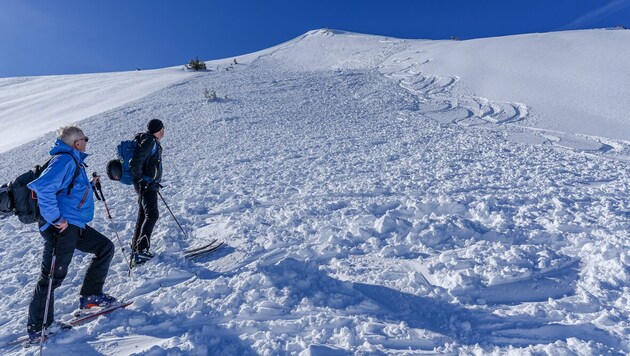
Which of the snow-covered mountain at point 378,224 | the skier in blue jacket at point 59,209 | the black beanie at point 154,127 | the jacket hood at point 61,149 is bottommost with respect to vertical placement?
the snow-covered mountain at point 378,224

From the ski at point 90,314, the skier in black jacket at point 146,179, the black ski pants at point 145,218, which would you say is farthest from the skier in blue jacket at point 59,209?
the black ski pants at point 145,218

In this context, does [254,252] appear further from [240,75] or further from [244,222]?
[240,75]

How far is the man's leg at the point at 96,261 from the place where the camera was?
3.74m

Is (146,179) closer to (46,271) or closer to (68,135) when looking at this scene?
(68,135)

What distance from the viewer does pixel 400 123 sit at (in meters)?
11.2

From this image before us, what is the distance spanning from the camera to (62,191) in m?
3.39

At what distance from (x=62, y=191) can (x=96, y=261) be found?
85 cm

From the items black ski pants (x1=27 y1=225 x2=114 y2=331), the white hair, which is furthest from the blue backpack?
the white hair

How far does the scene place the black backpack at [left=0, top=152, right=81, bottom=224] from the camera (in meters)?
3.20

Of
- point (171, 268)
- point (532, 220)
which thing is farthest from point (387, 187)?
point (171, 268)

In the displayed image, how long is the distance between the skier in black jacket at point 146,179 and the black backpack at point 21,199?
1.28 metres

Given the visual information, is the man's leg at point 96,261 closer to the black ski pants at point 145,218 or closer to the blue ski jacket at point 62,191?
the blue ski jacket at point 62,191

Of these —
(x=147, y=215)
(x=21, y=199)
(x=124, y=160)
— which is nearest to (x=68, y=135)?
(x=21, y=199)

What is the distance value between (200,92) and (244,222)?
11817 mm
